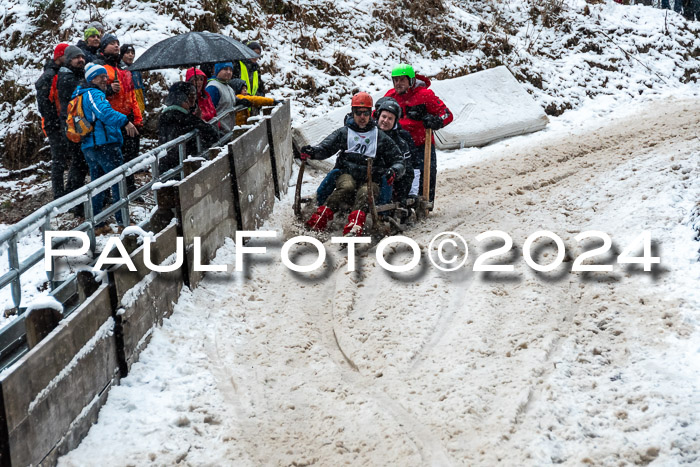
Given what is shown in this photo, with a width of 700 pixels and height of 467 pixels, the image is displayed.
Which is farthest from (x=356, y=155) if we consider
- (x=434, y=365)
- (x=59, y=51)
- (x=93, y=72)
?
(x=434, y=365)

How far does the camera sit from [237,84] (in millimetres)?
11094

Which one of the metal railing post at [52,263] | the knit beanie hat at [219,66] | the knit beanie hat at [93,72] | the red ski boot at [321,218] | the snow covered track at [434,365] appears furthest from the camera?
the knit beanie hat at [219,66]

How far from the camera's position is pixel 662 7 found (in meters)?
22.4

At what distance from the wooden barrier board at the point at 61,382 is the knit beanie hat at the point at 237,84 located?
21.2 feet

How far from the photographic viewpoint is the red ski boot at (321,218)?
8758 millimetres

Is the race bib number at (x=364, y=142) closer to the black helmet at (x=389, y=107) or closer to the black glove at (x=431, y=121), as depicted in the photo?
the black helmet at (x=389, y=107)

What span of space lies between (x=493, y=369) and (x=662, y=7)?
20482 millimetres

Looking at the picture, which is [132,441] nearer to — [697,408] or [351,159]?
[697,408]

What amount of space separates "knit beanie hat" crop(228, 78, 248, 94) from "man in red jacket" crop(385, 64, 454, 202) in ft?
8.42

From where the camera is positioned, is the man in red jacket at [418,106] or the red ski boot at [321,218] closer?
the red ski boot at [321,218]

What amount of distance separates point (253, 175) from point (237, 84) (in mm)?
2715

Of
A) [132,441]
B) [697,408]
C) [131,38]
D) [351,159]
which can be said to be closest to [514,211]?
[351,159]

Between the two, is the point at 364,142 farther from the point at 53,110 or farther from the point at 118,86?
the point at 53,110

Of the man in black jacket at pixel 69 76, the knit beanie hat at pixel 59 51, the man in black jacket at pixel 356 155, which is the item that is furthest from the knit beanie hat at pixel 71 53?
the man in black jacket at pixel 356 155
